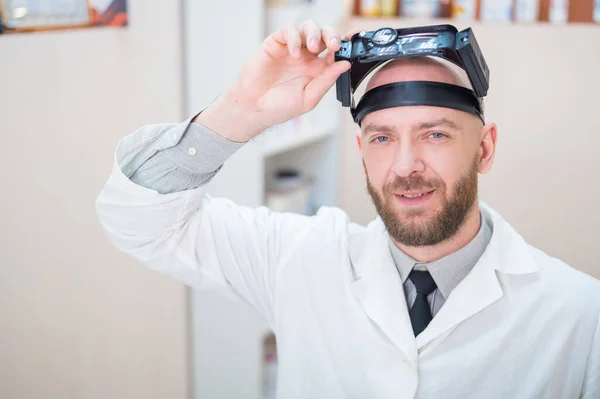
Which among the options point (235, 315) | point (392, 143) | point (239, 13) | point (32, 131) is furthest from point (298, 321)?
point (239, 13)

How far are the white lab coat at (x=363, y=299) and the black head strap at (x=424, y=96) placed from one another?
0.93ft

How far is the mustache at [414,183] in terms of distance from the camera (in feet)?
4.05

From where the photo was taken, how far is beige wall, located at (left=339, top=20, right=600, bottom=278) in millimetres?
1989

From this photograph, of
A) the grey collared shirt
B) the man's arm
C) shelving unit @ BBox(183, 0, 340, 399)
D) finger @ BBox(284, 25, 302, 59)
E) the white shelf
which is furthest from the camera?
the white shelf

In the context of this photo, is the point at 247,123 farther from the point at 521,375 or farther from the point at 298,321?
the point at 521,375

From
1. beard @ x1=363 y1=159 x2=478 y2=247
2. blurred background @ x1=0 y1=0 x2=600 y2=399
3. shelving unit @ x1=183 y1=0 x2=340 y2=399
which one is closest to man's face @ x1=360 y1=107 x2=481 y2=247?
A: beard @ x1=363 y1=159 x2=478 y2=247

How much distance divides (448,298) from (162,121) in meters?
0.83

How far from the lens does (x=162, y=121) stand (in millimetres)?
1641

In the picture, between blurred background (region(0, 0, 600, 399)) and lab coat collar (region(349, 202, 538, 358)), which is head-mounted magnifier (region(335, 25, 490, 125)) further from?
blurred background (region(0, 0, 600, 399))

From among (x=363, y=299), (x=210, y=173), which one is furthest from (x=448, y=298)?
(x=210, y=173)

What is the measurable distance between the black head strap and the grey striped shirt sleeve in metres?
0.29

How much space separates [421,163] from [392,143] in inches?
3.0

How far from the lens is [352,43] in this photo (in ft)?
3.94

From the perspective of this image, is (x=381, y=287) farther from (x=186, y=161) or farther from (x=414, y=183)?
(x=186, y=161)
